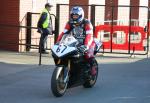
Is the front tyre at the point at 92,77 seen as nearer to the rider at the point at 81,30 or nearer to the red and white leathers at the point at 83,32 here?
the rider at the point at 81,30

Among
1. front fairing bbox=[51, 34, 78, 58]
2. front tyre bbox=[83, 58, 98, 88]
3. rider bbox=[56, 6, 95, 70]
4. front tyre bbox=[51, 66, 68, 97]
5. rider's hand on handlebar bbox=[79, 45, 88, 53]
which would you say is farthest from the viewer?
front tyre bbox=[83, 58, 98, 88]

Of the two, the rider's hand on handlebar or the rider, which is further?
the rider

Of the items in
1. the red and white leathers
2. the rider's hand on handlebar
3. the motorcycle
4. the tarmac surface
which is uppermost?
the red and white leathers

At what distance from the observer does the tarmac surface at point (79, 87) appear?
32.3 ft

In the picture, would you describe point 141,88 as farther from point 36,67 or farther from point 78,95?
point 36,67

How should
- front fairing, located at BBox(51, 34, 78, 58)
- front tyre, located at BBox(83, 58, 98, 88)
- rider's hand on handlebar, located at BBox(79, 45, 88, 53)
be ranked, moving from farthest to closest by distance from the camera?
front tyre, located at BBox(83, 58, 98, 88), rider's hand on handlebar, located at BBox(79, 45, 88, 53), front fairing, located at BBox(51, 34, 78, 58)

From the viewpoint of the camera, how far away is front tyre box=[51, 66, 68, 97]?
9.71 m

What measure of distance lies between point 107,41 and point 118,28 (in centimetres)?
60

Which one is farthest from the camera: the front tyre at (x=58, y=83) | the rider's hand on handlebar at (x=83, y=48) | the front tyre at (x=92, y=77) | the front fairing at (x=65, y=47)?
the front tyre at (x=92, y=77)

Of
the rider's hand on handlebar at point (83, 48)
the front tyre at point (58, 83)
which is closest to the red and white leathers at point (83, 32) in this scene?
the rider's hand on handlebar at point (83, 48)

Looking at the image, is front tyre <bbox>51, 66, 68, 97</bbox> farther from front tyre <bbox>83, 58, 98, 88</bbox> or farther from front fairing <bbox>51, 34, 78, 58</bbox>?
front tyre <bbox>83, 58, 98, 88</bbox>

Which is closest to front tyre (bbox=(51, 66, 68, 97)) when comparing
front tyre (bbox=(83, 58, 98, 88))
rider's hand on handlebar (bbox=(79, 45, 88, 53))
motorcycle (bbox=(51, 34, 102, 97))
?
motorcycle (bbox=(51, 34, 102, 97))

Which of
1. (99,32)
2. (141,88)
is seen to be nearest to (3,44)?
(99,32)

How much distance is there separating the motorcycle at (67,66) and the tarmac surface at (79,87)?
217mm
